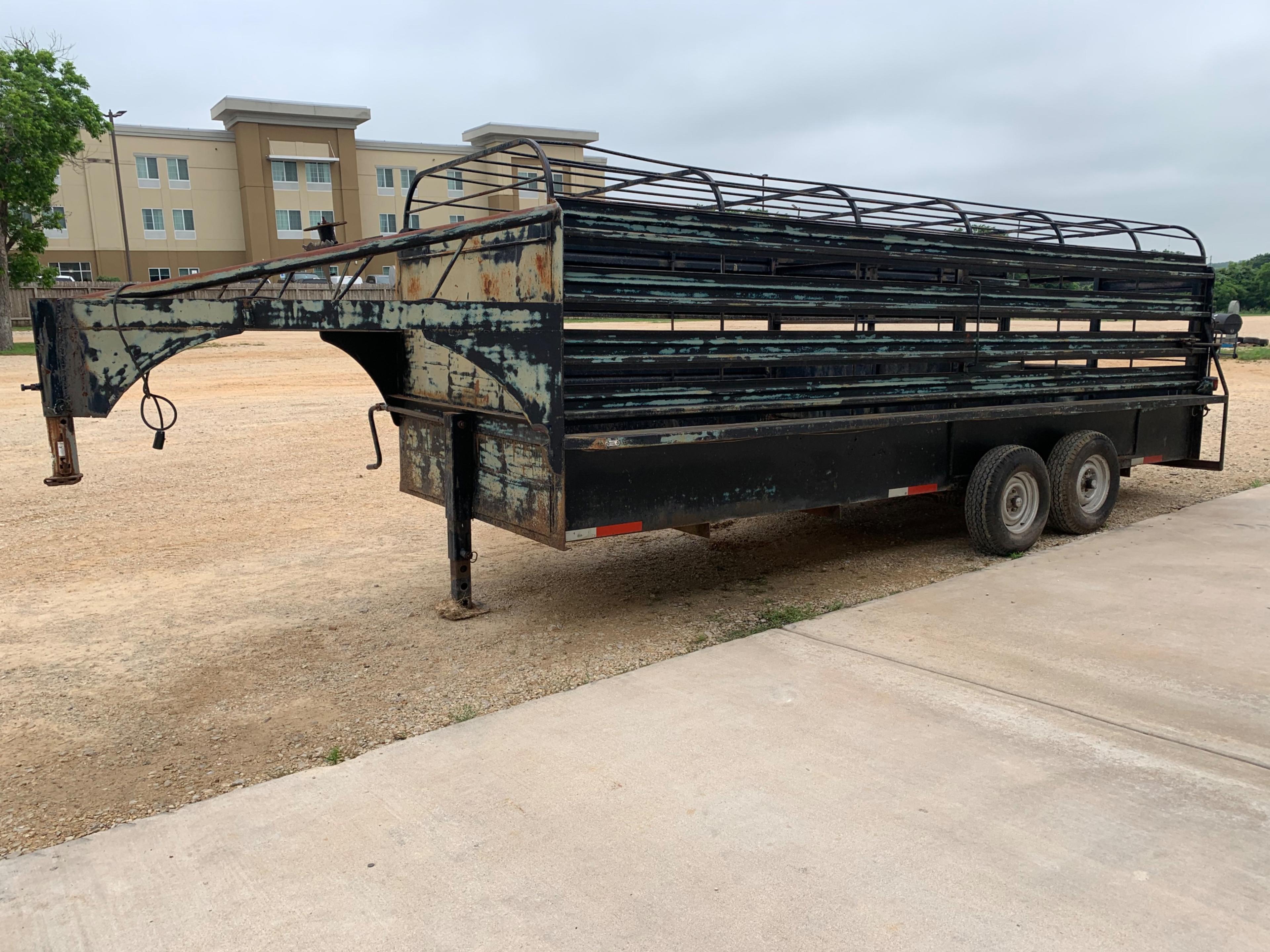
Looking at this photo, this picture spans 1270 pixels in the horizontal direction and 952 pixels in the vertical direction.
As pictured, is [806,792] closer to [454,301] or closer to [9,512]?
[454,301]

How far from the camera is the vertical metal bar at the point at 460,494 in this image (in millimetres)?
5340

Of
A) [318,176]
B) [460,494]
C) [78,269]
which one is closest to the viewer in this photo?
[460,494]

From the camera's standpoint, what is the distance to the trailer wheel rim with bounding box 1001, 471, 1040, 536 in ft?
22.3

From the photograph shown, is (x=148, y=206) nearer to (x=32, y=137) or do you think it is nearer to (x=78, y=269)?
(x=78, y=269)

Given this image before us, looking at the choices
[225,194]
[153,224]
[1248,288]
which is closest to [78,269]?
[153,224]

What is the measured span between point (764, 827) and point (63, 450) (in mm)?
3505

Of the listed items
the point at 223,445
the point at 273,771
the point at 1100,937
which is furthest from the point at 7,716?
the point at 223,445

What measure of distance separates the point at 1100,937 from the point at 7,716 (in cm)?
426

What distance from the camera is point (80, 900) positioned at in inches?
114

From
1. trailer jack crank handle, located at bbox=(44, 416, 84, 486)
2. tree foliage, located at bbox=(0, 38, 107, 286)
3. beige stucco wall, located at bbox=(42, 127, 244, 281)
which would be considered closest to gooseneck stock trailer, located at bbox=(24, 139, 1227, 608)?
trailer jack crank handle, located at bbox=(44, 416, 84, 486)

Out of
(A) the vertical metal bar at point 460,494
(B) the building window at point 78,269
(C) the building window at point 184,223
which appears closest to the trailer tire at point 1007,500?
(A) the vertical metal bar at point 460,494

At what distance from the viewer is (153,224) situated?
1902 inches

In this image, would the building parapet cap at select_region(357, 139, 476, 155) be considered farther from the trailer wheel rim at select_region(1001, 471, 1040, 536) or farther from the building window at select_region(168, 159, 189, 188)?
the trailer wheel rim at select_region(1001, 471, 1040, 536)

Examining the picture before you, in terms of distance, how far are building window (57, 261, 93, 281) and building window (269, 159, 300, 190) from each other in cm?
966
